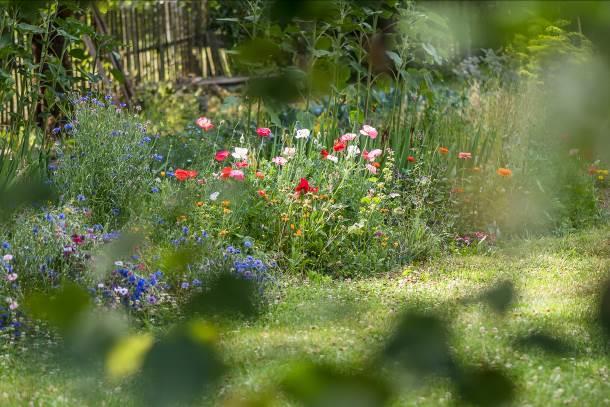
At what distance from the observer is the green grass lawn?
1.27m

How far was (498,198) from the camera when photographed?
558 centimetres

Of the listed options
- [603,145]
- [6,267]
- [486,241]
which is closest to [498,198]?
[486,241]

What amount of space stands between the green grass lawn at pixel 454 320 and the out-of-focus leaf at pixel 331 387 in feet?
0.17

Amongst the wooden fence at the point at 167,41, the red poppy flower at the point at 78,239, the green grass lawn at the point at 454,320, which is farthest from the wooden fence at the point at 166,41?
the red poppy flower at the point at 78,239

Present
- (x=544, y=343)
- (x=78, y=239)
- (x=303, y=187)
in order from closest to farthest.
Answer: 1. (x=544, y=343)
2. (x=78, y=239)
3. (x=303, y=187)

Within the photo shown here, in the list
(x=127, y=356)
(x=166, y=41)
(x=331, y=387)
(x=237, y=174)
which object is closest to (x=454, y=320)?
(x=331, y=387)

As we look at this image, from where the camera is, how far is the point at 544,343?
0.66 m

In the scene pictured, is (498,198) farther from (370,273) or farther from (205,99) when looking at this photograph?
(205,99)

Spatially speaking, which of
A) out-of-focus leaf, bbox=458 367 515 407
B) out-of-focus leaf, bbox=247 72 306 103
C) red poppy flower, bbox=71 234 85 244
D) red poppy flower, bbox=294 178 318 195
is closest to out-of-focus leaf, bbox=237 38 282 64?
out-of-focus leaf, bbox=247 72 306 103

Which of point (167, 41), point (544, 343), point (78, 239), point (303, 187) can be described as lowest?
point (167, 41)

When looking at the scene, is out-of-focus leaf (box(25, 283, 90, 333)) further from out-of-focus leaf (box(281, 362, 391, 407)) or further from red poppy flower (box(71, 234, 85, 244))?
red poppy flower (box(71, 234, 85, 244))

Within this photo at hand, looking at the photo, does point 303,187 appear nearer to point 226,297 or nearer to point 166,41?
point 226,297

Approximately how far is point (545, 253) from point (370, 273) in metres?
1.18

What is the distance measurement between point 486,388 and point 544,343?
10 centimetres
